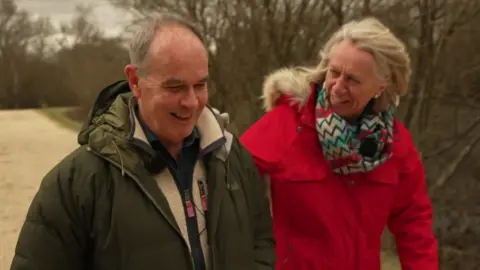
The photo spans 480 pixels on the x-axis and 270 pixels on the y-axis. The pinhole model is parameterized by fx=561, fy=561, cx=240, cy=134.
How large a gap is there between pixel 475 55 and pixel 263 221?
13.7 ft

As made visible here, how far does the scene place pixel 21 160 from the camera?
558 inches

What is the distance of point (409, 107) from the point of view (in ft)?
A: 18.1

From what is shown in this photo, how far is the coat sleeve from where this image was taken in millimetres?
1945

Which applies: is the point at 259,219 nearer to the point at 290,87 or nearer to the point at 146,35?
the point at 290,87

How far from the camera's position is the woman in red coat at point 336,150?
2160mm

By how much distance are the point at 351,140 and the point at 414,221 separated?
0.55 metres

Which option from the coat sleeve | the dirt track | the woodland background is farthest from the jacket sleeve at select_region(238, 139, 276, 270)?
the dirt track

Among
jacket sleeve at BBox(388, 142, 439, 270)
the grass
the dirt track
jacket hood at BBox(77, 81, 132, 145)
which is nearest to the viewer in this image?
jacket hood at BBox(77, 81, 132, 145)

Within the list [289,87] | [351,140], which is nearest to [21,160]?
[289,87]

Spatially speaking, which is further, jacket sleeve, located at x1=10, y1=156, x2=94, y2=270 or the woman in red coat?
the woman in red coat

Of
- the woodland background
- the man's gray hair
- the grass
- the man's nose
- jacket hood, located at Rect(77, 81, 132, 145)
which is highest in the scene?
the man's gray hair

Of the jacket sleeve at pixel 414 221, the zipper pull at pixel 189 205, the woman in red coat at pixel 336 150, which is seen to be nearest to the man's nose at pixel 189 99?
the zipper pull at pixel 189 205

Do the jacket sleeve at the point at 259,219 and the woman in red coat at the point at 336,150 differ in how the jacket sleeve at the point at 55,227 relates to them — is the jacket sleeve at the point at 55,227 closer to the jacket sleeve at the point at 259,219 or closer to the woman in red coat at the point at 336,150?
the jacket sleeve at the point at 259,219

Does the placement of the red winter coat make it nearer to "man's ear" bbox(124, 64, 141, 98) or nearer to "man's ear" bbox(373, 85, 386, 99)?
"man's ear" bbox(373, 85, 386, 99)
